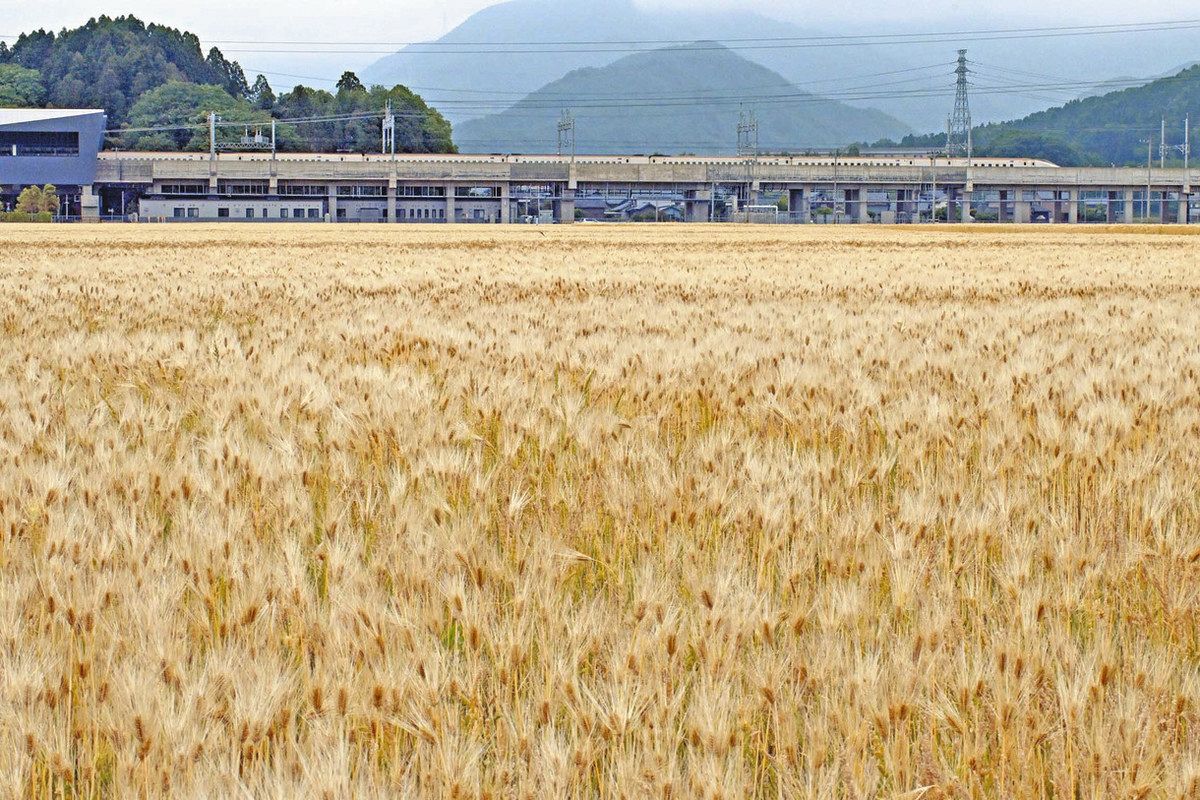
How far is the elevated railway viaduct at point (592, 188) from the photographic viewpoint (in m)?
129

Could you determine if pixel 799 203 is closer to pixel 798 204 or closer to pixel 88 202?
pixel 798 204

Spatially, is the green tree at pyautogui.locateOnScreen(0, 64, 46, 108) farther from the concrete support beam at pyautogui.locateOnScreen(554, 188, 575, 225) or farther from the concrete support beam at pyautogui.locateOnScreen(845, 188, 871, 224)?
the concrete support beam at pyautogui.locateOnScreen(845, 188, 871, 224)

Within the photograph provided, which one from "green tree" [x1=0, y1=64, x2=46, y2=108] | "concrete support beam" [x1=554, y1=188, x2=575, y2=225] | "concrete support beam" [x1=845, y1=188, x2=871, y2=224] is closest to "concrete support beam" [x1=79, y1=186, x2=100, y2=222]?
"concrete support beam" [x1=554, y1=188, x2=575, y2=225]

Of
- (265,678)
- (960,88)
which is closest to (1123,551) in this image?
(265,678)

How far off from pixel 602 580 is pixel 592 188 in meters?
138

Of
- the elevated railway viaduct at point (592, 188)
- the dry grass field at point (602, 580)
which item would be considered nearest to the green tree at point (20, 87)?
the elevated railway viaduct at point (592, 188)

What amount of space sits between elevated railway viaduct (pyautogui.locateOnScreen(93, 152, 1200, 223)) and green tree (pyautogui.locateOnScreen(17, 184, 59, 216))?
719 centimetres

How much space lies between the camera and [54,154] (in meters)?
134

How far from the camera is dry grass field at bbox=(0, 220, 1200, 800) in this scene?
5.93 feet

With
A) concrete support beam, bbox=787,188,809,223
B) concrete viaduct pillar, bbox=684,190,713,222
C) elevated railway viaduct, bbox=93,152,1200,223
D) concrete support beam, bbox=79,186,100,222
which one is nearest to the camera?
concrete support beam, bbox=79,186,100,222

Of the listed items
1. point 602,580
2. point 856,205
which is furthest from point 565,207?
point 602,580

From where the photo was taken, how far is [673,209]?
140500mm

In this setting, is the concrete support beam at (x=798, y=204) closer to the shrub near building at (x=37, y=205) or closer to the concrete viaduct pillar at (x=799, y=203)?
the concrete viaduct pillar at (x=799, y=203)

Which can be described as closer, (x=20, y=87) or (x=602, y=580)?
(x=602, y=580)
